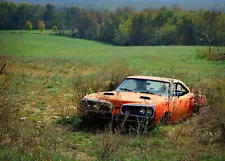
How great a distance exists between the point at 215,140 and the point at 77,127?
3.29 m

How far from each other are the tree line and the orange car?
34.0 feet

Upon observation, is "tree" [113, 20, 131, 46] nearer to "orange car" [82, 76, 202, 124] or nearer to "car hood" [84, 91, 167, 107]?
"orange car" [82, 76, 202, 124]

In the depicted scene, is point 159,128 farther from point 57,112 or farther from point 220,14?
point 220,14

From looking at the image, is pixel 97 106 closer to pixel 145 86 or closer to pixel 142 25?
pixel 145 86

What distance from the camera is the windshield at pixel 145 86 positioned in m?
10.4

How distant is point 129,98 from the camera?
939 centimetres

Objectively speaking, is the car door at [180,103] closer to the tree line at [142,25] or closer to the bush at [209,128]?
the bush at [209,128]

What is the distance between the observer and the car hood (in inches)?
360

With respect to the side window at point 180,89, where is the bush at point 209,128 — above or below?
below

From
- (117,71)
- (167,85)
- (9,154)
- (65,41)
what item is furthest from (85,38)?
(9,154)

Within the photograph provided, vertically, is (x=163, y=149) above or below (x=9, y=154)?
below

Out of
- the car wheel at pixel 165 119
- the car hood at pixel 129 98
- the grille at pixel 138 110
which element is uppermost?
the car hood at pixel 129 98

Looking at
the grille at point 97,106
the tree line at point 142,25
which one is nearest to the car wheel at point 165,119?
the grille at point 97,106

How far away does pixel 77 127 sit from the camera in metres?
9.75
